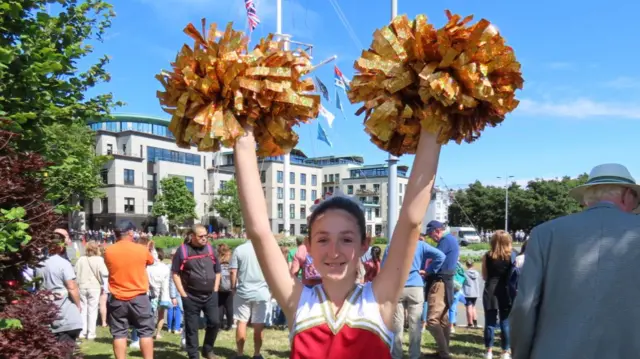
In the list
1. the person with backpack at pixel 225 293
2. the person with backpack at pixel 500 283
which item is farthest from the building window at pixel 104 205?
the person with backpack at pixel 500 283

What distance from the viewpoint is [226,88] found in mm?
1836

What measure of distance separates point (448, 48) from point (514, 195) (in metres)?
71.6

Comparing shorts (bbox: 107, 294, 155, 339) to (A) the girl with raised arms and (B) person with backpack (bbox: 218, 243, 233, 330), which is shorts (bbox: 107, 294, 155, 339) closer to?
(B) person with backpack (bbox: 218, 243, 233, 330)

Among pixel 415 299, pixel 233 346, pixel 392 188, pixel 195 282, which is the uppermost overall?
pixel 392 188

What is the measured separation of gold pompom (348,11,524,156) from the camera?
1671mm

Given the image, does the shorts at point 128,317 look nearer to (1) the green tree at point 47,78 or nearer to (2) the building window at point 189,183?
(1) the green tree at point 47,78

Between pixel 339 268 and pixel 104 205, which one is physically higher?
pixel 104 205

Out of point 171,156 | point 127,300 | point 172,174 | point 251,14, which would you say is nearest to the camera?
point 127,300

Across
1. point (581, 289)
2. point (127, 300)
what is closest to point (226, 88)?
point (581, 289)

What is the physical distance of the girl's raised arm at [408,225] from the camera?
184 centimetres

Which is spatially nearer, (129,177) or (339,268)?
(339,268)

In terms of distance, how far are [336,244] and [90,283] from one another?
7.63 metres

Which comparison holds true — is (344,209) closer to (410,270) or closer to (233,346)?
(410,270)

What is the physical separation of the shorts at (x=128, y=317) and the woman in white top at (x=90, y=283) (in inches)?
102
